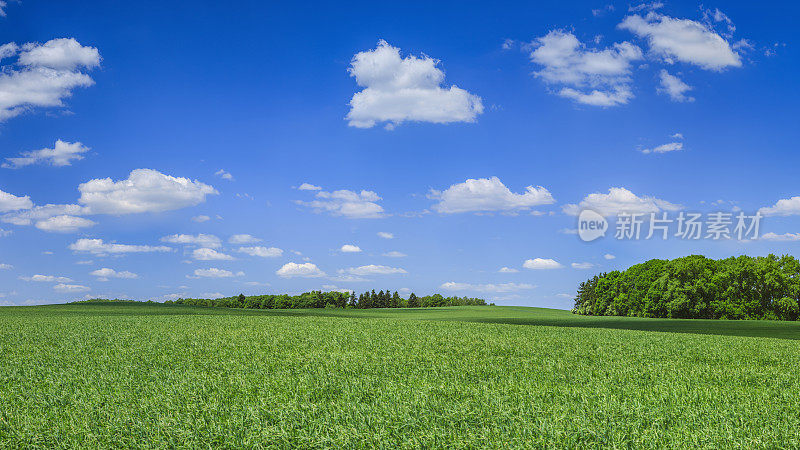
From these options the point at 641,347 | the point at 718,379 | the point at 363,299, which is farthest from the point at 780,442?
the point at 363,299

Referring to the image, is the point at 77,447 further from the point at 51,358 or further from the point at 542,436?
the point at 51,358

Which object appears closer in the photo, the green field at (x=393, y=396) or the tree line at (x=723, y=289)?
the green field at (x=393, y=396)

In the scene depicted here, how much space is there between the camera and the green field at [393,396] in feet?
17.7

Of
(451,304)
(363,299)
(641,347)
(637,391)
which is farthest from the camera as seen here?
(451,304)

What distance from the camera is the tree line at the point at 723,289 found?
4909cm

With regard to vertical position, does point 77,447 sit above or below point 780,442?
A: below

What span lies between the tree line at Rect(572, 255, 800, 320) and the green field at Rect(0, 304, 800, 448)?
43.5 m

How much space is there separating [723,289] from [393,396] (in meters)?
55.8

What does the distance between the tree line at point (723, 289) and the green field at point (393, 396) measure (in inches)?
1714

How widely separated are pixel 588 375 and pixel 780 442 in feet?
11.5

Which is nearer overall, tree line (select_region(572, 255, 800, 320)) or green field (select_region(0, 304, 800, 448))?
green field (select_region(0, 304, 800, 448))

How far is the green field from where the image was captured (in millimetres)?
5391

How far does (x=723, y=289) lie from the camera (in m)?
51.7

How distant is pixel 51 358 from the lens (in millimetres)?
11031
